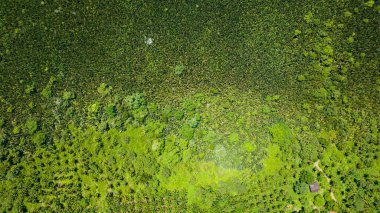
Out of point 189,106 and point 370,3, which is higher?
point 370,3

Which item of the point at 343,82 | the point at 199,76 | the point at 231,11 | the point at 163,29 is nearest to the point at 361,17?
the point at 343,82

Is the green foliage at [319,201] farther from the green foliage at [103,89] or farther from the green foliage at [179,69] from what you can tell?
the green foliage at [103,89]

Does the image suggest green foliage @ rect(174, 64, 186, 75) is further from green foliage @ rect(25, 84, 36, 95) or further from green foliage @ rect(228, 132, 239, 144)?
green foliage @ rect(25, 84, 36, 95)

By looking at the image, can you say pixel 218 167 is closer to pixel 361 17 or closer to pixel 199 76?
pixel 199 76

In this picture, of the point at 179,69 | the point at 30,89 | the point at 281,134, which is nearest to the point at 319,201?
the point at 281,134

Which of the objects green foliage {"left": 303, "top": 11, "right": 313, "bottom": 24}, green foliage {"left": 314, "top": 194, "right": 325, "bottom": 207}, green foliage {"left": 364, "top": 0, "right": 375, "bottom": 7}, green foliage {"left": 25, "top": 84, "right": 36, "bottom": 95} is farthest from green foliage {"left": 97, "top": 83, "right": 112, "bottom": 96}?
green foliage {"left": 364, "top": 0, "right": 375, "bottom": 7}

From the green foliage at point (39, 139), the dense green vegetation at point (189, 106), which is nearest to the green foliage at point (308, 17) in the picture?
the dense green vegetation at point (189, 106)

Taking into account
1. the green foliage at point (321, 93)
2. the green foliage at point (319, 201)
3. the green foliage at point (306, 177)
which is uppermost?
the green foliage at point (321, 93)

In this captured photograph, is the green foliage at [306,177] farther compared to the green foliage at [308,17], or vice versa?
the green foliage at [308,17]

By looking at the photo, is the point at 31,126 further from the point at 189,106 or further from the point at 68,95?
the point at 189,106
